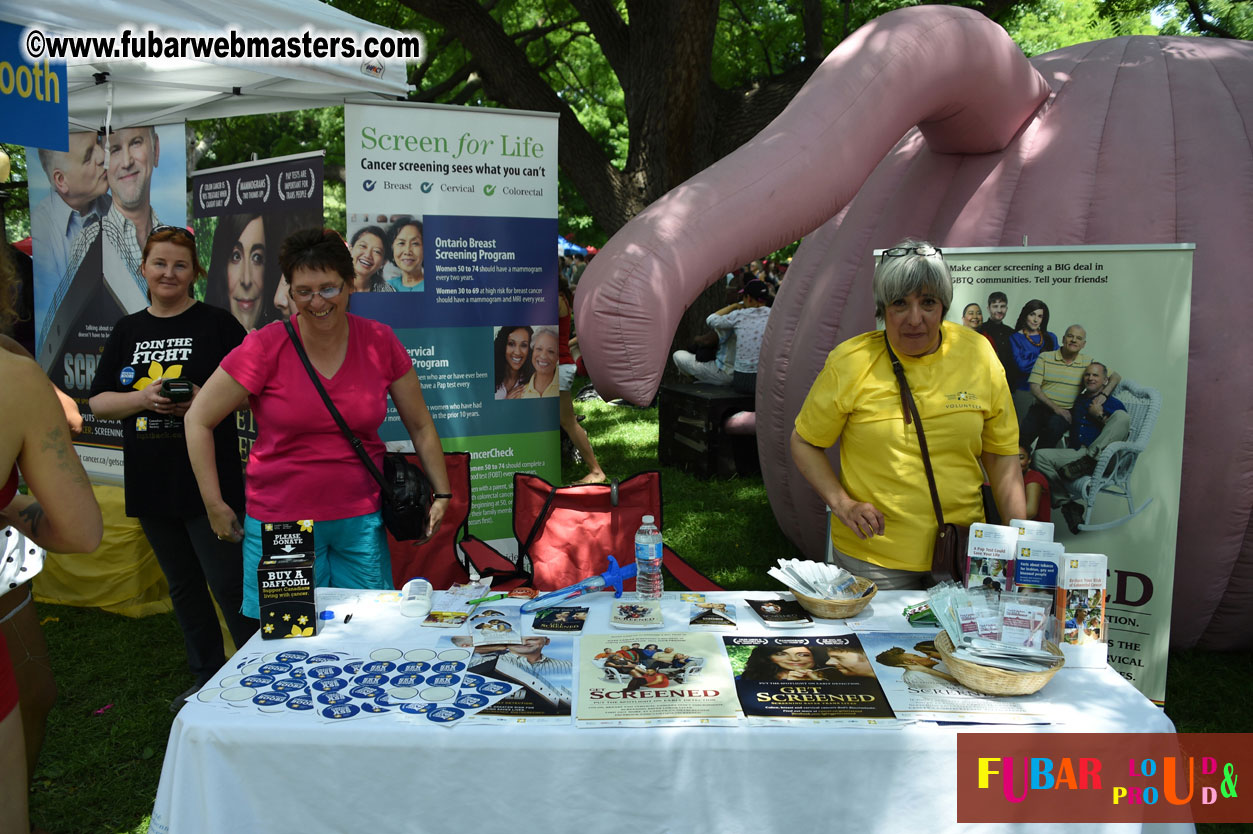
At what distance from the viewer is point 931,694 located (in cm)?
219

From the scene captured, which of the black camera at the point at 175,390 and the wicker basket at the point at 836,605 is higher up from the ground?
the black camera at the point at 175,390

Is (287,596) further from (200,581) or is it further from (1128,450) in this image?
(1128,450)

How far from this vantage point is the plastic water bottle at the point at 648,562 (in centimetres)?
280

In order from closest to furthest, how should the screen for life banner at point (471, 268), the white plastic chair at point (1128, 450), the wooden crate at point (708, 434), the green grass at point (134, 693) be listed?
the green grass at point (134, 693), the white plastic chair at point (1128, 450), the screen for life banner at point (471, 268), the wooden crate at point (708, 434)

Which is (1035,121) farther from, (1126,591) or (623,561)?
(623,561)

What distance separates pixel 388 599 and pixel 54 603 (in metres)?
3.56

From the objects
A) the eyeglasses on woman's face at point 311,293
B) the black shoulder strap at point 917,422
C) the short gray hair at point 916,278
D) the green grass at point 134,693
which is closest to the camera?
the short gray hair at point 916,278

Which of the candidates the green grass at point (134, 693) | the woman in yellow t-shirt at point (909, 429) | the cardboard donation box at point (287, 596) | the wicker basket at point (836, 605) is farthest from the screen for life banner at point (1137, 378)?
the cardboard donation box at point (287, 596)

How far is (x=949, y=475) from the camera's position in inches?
115

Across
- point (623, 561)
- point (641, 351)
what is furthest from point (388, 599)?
point (623, 561)

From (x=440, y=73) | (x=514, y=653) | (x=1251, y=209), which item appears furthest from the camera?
(x=440, y=73)

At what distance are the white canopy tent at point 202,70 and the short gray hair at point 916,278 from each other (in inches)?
111

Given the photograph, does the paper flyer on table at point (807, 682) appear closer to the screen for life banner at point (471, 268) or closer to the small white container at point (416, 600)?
the small white container at point (416, 600)

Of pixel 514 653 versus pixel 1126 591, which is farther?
pixel 1126 591
